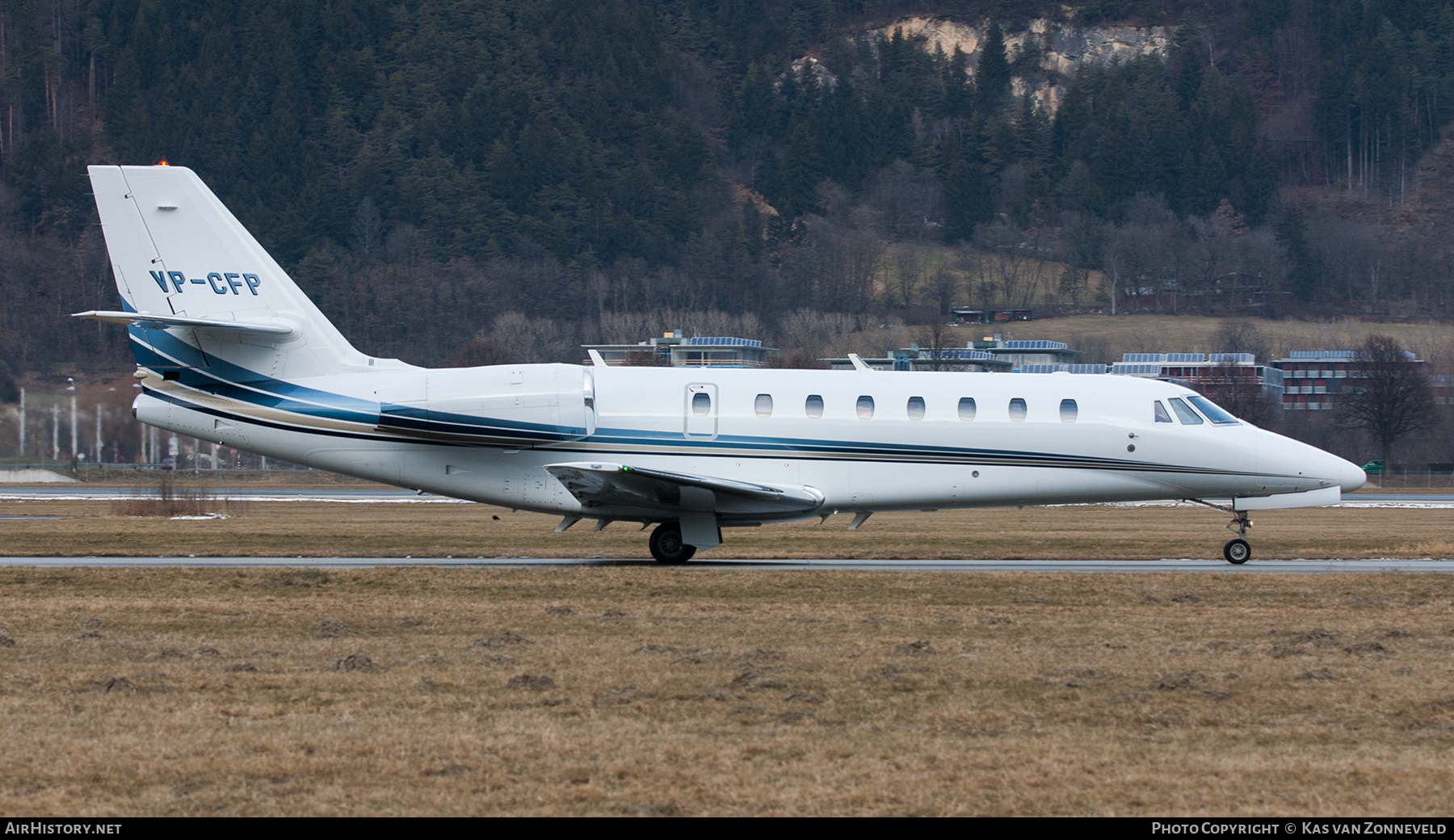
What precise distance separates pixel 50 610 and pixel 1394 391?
93697mm

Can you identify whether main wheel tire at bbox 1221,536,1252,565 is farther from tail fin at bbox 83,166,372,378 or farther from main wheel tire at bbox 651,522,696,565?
tail fin at bbox 83,166,372,378

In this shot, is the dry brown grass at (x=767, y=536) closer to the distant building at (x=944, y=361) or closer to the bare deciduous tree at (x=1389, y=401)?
the distant building at (x=944, y=361)

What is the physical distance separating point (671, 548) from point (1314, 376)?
11467 centimetres

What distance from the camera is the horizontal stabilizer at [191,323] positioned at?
21.5m

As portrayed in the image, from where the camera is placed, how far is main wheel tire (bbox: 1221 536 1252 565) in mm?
23906

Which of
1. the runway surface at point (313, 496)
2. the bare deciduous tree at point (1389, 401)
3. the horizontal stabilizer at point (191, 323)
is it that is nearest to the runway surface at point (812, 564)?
the horizontal stabilizer at point (191, 323)

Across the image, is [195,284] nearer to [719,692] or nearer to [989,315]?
[719,692]

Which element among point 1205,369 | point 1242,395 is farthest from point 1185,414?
point 1205,369

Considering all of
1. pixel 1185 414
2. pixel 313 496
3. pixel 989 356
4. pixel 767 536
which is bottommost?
pixel 313 496

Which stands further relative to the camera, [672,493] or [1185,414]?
[1185,414]

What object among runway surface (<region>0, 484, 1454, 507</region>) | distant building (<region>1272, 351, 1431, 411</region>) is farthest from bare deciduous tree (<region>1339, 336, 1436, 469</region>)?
runway surface (<region>0, 484, 1454, 507</region>)

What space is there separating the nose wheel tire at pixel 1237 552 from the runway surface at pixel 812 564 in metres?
0.19

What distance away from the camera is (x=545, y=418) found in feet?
74.0

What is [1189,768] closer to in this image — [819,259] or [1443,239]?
[819,259]
